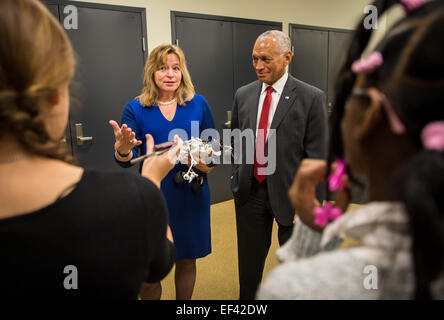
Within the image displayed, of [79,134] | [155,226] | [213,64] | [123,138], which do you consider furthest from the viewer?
[213,64]

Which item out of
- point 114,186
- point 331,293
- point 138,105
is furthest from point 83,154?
point 331,293

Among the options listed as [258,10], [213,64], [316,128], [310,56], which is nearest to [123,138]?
[316,128]

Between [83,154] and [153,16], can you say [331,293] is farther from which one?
[153,16]

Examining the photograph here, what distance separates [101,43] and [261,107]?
201 centimetres

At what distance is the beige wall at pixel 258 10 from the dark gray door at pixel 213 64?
6.0 inches

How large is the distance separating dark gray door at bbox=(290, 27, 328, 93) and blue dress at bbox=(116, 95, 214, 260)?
330cm

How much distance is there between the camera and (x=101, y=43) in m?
3.31

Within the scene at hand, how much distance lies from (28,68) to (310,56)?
512 centimetres

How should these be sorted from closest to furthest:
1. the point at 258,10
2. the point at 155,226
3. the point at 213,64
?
the point at 155,226 < the point at 213,64 < the point at 258,10

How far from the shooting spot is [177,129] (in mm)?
2020

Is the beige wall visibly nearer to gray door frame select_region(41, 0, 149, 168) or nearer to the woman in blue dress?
gray door frame select_region(41, 0, 149, 168)

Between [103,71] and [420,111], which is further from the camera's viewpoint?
[103,71]

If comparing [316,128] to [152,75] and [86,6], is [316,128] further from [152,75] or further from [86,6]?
[86,6]

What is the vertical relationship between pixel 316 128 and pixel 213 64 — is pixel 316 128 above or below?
below
